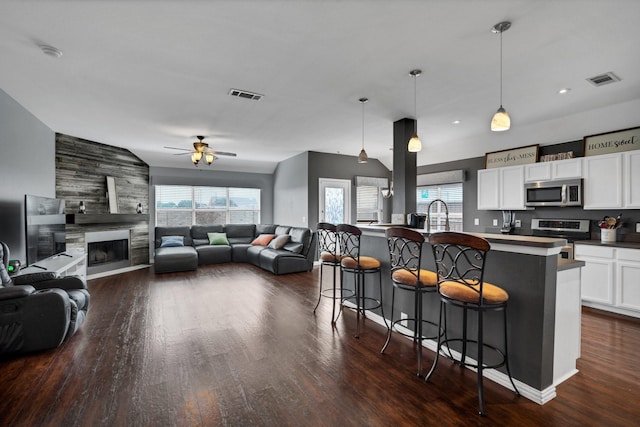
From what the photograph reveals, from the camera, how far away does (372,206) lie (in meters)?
7.95

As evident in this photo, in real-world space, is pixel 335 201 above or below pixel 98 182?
below

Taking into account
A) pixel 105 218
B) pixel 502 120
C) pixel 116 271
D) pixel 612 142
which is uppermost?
pixel 612 142

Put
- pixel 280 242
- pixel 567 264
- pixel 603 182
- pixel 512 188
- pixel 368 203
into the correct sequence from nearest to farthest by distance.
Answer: pixel 567 264 < pixel 603 182 < pixel 512 188 < pixel 280 242 < pixel 368 203

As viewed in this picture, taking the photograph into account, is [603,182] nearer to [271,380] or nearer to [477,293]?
[477,293]

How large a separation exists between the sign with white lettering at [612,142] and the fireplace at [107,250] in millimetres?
8805

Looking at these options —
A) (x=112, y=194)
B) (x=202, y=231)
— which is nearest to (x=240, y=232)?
(x=202, y=231)

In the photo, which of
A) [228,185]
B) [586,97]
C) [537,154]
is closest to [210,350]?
[586,97]

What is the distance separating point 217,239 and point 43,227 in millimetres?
4005

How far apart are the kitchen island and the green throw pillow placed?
6.60 metres

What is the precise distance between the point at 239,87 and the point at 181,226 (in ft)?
18.1

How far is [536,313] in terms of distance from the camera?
6.69ft

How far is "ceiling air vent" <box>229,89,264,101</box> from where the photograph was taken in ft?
11.5

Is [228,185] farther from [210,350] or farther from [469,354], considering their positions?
[469,354]

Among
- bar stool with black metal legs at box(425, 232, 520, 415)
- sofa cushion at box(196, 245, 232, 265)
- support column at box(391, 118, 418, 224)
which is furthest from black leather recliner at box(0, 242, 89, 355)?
sofa cushion at box(196, 245, 232, 265)
